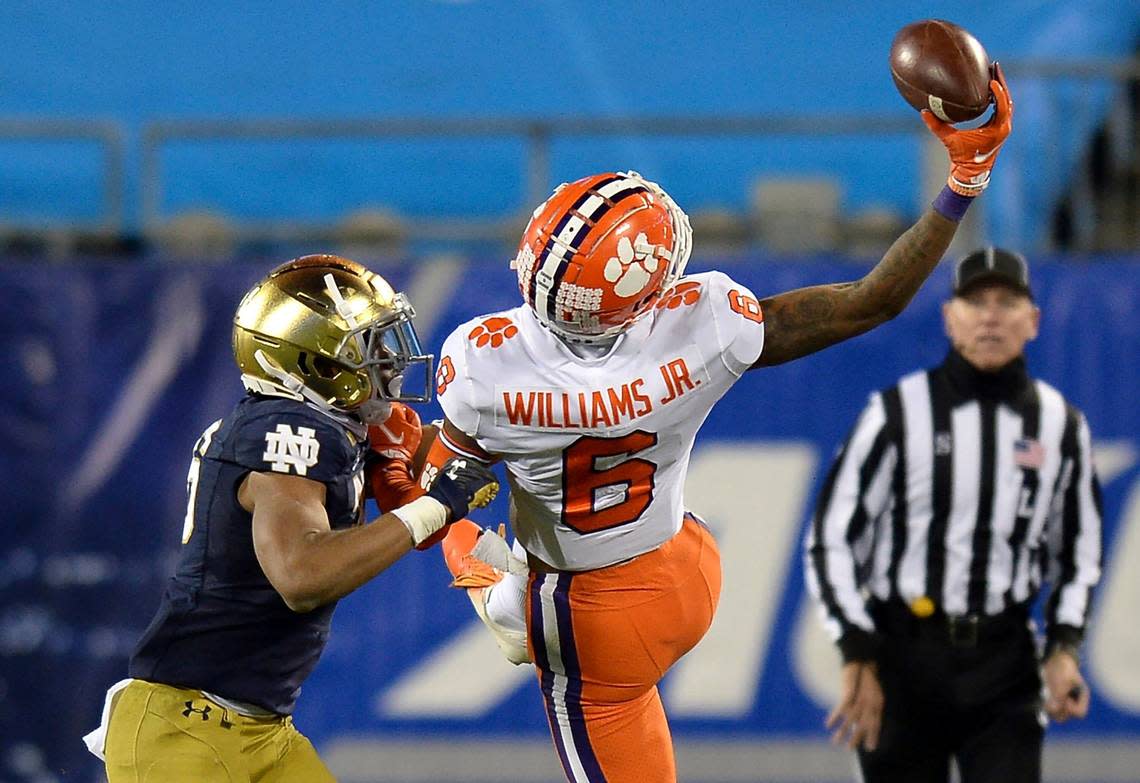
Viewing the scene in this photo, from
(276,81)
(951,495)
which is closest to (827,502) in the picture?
(951,495)

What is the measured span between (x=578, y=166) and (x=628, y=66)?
0.60 meters

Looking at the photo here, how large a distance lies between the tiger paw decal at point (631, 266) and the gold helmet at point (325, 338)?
0.46 m

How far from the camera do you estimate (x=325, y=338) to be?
2.87m

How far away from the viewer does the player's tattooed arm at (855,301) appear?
109 inches

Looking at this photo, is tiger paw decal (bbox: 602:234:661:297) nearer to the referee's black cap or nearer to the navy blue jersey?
the navy blue jersey

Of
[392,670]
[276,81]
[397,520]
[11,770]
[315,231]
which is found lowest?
[11,770]

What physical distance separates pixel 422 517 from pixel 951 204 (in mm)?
994

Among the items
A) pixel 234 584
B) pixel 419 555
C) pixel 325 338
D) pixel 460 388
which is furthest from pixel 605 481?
pixel 419 555

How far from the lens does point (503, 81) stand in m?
6.95

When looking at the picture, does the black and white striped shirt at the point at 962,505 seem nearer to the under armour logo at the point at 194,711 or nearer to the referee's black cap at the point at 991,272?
the referee's black cap at the point at 991,272

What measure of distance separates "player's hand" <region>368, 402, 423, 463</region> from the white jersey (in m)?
0.34

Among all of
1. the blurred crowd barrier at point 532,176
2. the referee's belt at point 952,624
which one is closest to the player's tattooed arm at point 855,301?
the referee's belt at point 952,624

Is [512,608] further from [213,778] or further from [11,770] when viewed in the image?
[11,770]

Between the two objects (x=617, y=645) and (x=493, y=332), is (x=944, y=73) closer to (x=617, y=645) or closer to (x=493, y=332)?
(x=493, y=332)
